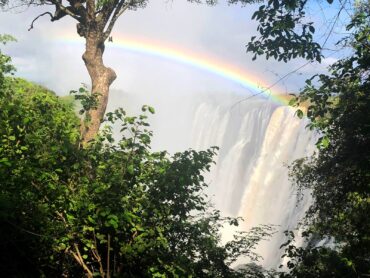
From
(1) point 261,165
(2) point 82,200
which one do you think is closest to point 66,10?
(2) point 82,200

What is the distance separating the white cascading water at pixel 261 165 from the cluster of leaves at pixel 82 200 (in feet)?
77.2

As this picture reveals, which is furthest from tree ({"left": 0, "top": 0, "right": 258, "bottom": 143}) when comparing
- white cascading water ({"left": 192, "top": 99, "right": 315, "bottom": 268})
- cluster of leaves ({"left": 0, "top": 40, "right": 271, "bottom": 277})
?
white cascading water ({"left": 192, "top": 99, "right": 315, "bottom": 268})

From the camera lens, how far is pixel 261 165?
38.7 meters

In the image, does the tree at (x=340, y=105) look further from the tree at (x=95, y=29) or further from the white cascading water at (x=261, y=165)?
the white cascading water at (x=261, y=165)

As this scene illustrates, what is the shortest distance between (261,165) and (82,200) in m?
35.9

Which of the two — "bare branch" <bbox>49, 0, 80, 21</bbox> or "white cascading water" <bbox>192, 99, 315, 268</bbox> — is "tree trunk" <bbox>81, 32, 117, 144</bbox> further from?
"white cascading water" <bbox>192, 99, 315, 268</bbox>

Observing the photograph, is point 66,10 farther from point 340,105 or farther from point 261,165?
point 261,165

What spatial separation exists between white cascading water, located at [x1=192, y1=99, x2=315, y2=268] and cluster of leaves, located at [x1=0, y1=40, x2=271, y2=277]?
2353cm

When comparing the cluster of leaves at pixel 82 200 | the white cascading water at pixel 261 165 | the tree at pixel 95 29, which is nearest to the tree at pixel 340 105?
the cluster of leaves at pixel 82 200

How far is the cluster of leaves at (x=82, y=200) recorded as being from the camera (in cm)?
380

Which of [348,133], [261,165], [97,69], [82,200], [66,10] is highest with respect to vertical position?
[261,165]

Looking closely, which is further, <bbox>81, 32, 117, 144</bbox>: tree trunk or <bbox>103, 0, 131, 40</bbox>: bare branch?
<bbox>103, 0, 131, 40</bbox>: bare branch

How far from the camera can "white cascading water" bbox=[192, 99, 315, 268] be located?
31.6 metres

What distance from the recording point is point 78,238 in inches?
165
